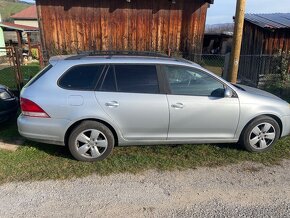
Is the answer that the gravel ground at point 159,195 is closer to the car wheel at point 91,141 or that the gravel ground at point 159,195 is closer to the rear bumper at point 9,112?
the car wheel at point 91,141

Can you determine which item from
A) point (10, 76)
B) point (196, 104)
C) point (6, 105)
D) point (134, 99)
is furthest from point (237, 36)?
point (10, 76)

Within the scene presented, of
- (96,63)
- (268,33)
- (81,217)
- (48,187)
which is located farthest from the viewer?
(268,33)

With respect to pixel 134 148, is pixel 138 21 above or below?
above

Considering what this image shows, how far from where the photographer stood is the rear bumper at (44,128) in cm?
396

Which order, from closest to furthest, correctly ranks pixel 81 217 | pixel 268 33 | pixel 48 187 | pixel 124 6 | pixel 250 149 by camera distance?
pixel 81 217
pixel 48 187
pixel 250 149
pixel 124 6
pixel 268 33

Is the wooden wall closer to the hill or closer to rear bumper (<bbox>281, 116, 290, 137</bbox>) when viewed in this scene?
rear bumper (<bbox>281, 116, 290, 137</bbox>)

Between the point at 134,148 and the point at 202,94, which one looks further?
the point at 134,148

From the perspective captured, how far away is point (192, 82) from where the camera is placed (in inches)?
166

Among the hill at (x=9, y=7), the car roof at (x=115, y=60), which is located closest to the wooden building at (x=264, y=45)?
the car roof at (x=115, y=60)

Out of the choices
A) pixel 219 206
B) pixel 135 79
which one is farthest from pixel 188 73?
pixel 219 206

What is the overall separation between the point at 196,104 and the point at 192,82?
347mm

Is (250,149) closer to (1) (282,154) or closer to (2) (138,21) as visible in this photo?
(1) (282,154)

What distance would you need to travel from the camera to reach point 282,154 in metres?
4.55

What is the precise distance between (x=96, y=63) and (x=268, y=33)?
28.9 ft
